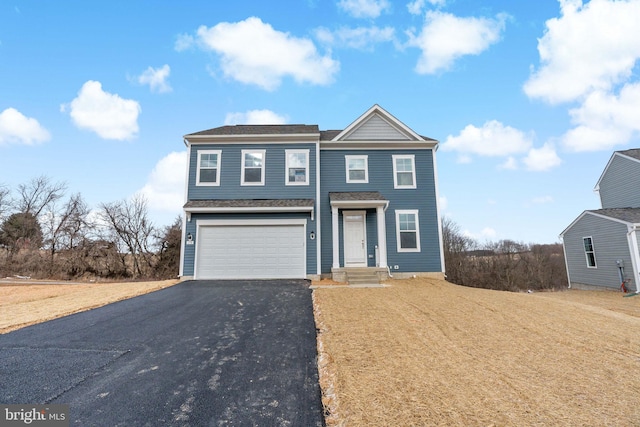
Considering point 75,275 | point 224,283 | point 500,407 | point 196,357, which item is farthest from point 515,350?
Result: point 75,275

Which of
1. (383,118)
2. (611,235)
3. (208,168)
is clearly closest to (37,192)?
(208,168)

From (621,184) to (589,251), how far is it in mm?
4335

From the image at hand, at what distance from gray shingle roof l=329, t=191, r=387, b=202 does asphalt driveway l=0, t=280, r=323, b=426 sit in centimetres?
572

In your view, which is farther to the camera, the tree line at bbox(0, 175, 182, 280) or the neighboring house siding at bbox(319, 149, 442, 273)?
the tree line at bbox(0, 175, 182, 280)

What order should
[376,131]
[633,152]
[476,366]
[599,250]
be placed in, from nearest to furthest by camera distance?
[476,366] → [376,131] → [599,250] → [633,152]

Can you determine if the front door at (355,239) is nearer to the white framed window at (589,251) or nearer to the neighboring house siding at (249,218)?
the neighboring house siding at (249,218)

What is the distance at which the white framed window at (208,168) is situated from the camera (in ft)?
35.5

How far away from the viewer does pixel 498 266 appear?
25.5 meters

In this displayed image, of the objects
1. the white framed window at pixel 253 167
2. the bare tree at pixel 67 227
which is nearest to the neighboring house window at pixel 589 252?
the white framed window at pixel 253 167

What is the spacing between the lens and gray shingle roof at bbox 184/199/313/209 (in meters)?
10.1

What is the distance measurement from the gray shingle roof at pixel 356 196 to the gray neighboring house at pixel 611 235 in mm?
11064

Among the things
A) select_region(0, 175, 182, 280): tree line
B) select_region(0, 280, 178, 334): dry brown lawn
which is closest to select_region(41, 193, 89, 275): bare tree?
select_region(0, 175, 182, 280): tree line

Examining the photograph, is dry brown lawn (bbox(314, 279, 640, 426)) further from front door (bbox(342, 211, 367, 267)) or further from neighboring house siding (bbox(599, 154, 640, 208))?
neighboring house siding (bbox(599, 154, 640, 208))

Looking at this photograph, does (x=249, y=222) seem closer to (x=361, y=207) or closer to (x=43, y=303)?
(x=361, y=207)
